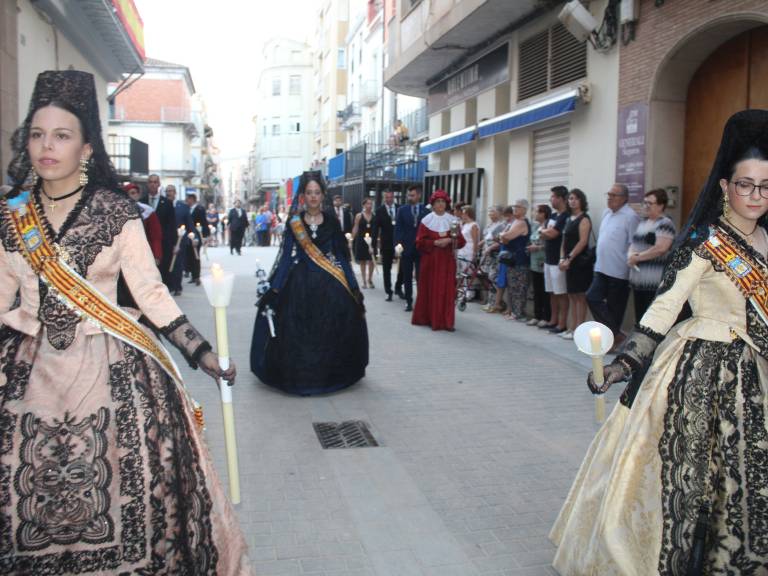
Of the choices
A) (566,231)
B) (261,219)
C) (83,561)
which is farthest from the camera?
(261,219)

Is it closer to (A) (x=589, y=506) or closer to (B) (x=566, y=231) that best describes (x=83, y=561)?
(A) (x=589, y=506)

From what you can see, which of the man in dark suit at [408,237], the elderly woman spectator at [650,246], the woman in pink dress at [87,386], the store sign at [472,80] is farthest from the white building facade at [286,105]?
the woman in pink dress at [87,386]

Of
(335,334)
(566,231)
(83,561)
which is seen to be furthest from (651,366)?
(566,231)

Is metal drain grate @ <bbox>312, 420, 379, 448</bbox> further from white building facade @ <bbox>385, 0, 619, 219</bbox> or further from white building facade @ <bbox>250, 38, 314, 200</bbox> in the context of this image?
white building facade @ <bbox>250, 38, 314, 200</bbox>

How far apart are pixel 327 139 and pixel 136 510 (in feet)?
146

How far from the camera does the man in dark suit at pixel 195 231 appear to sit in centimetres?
1493

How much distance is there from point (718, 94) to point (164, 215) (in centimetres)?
772

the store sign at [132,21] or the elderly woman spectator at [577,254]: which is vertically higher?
the store sign at [132,21]

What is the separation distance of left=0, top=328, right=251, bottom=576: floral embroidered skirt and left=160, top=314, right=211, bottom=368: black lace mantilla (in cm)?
15

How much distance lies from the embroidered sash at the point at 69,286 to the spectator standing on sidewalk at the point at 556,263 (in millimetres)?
7393

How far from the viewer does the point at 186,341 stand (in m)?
2.94

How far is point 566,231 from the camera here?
946 centimetres

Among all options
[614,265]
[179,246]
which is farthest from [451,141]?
[614,265]
